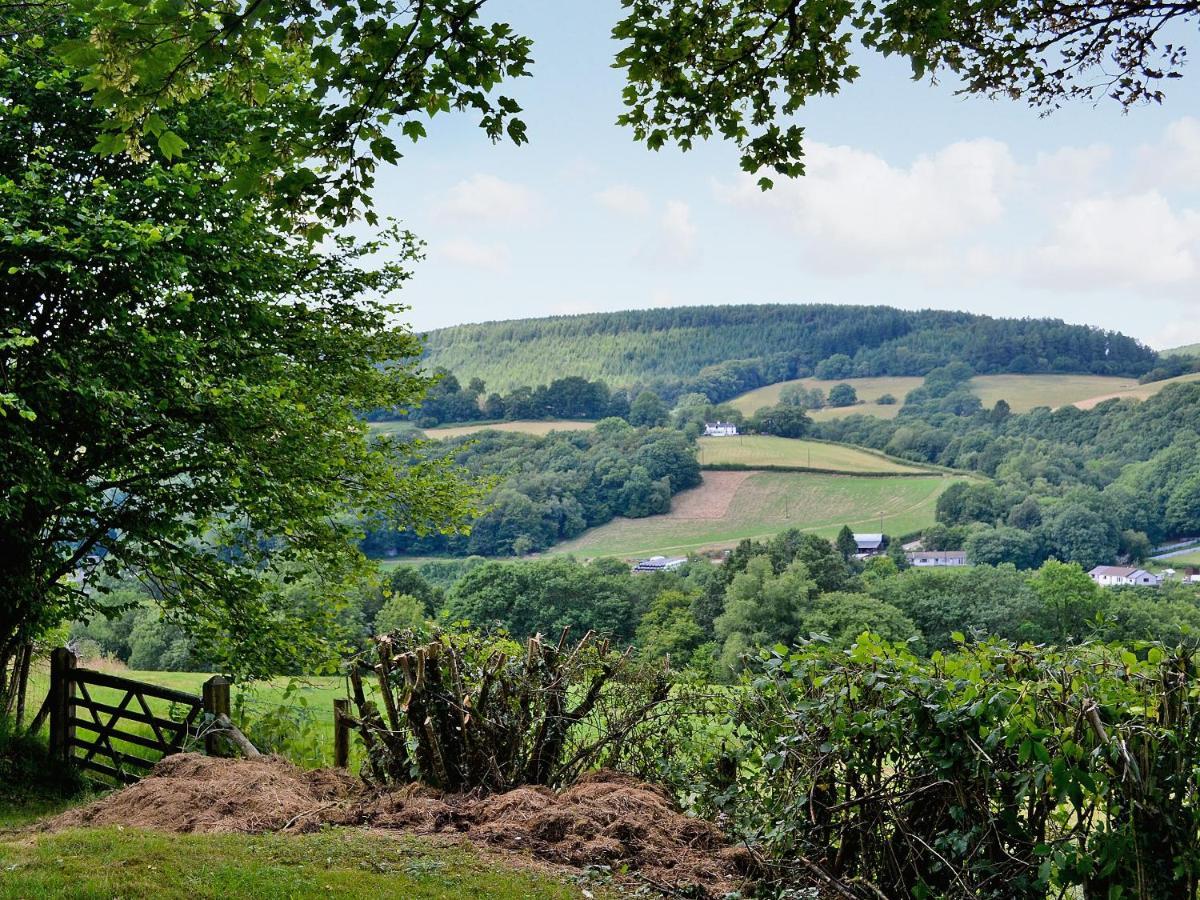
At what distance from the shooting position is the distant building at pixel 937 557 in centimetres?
10125

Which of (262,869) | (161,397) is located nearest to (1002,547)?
(161,397)

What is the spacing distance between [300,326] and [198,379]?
4.06 meters

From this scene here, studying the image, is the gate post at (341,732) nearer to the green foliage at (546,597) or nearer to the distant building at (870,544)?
the green foliage at (546,597)

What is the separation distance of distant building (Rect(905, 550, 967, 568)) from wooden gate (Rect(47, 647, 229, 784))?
95156mm

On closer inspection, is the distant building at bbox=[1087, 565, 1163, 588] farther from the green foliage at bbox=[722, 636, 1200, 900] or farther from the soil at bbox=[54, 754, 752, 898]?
the green foliage at bbox=[722, 636, 1200, 900]

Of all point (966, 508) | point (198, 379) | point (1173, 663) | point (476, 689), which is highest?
point (198, 379)

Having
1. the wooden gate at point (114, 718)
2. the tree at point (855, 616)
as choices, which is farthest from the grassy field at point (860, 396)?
the wooden gate at point (114, 718)

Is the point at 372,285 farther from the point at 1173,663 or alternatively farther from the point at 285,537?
the point at 1173,663

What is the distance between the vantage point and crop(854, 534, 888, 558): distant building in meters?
102

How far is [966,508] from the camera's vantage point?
114 meters

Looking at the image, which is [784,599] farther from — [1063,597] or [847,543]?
[847,543]

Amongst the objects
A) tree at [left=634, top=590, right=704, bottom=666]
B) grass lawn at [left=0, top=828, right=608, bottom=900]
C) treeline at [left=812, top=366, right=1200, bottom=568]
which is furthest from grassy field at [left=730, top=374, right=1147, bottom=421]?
grass lawn at [left=0, top=828, right=608, bottom=900]

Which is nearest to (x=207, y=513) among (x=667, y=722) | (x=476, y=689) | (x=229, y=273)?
(x=229, y=273)

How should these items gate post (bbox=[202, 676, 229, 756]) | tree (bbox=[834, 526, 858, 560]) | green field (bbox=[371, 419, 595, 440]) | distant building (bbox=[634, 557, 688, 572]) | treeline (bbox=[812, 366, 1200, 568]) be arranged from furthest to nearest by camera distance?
green field (bbox=[371, 419, 595, 440]), treeline (bbox=[812, 366, 1200, 568]), tree (bbox=[834, 526, 858, 560]), distant building (bbox=[634, 557, 688, 572]), gate post (bbox=[202, 676, 229, 756])
